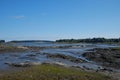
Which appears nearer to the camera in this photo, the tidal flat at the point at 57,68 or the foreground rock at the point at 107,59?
the tidal flat at the point at 57,68

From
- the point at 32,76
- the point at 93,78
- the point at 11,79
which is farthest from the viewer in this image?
the point at 93,78

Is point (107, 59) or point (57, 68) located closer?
Answer: point (57, 68)

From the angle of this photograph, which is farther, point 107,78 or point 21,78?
point 107,78

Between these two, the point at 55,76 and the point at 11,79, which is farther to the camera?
the point at 55,76

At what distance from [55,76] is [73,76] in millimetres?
2123

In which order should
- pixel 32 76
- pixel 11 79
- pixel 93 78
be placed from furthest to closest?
pixel 93 78 → pixel 32 76 → pixel 11 79

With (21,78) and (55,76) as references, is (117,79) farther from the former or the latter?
(21,78)

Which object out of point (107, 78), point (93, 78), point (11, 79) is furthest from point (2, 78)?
point (107, 78)

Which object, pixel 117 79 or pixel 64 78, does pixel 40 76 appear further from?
pixel 117 79

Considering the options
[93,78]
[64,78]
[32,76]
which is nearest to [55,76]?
[64,78]

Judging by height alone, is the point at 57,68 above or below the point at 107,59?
above

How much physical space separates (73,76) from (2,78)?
7624mm

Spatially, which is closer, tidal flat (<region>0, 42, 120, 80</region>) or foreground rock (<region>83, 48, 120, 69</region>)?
tidal flat (<region>0, 42, 120, 80</region>)

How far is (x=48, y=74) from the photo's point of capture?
23.9m
